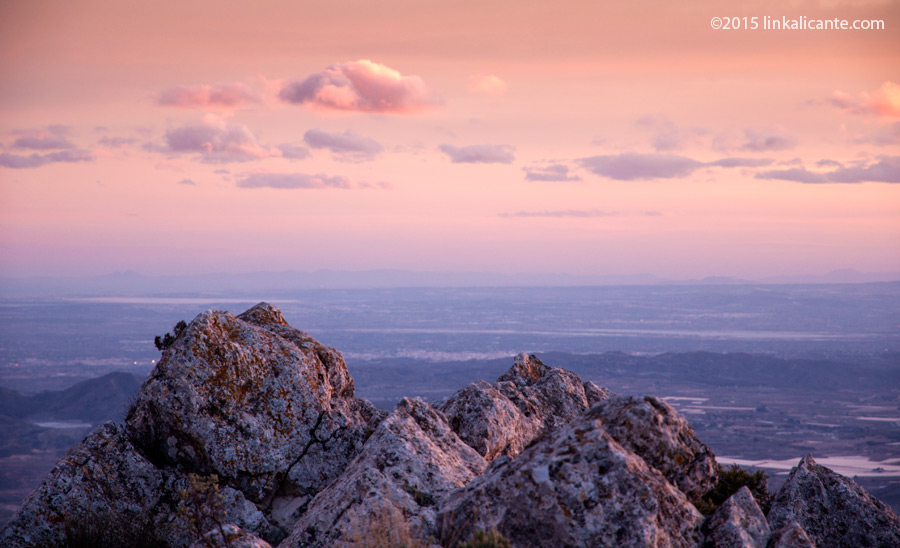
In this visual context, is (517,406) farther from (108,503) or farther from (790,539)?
(108,503)

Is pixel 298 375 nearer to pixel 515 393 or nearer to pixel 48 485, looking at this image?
pixel 48 485

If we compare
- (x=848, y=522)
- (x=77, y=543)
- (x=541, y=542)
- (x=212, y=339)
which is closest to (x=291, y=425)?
(x=212, y=339)

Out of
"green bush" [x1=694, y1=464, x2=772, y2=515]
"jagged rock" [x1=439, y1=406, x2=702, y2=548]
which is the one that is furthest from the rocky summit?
"green bush" [x1=694, y1=464, x2=772, y2=515]

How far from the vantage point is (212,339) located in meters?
13.9

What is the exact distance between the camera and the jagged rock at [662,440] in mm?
10305

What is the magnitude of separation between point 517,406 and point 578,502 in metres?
9.23

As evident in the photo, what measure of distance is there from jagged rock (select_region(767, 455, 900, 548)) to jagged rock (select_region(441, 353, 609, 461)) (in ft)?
14.6

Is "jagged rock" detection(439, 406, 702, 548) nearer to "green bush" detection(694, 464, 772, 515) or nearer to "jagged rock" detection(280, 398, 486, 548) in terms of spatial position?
"jagged rock" detection(280, 398, 486, 548)

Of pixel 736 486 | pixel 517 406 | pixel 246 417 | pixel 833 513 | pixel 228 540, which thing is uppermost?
pixel 246 417

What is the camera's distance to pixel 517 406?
18.3 metres

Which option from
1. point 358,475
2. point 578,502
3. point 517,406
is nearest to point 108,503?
Answer: point 358,475

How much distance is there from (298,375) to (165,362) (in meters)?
2.43

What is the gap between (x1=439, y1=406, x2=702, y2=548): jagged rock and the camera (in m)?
9.02

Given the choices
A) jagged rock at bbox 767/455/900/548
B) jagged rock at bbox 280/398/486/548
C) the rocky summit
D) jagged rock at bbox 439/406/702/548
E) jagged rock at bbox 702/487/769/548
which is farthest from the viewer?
jagged rock at bbox 767/455/900/548
